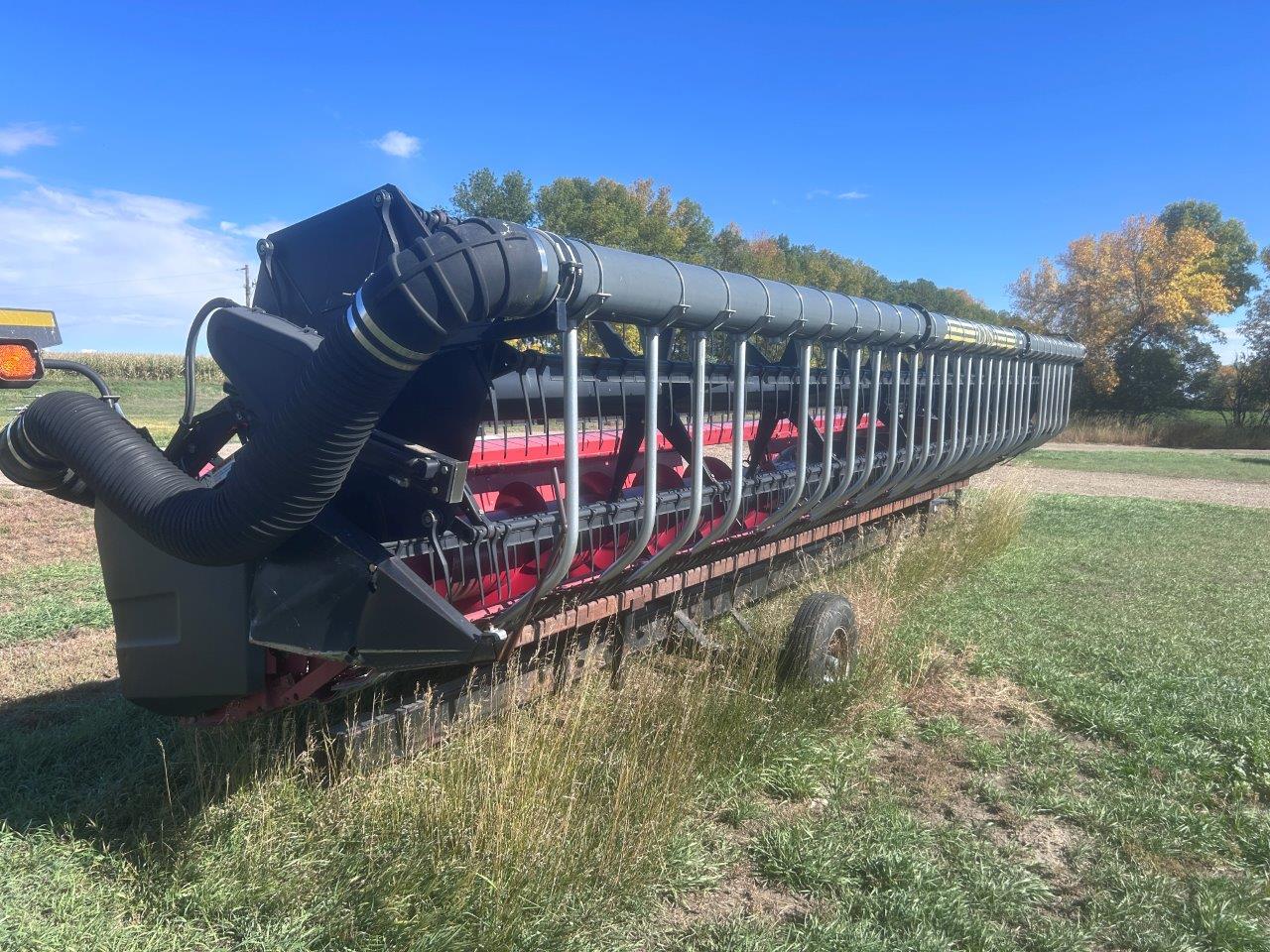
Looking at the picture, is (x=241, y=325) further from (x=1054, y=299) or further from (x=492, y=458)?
Result: (x=1054, y=299)

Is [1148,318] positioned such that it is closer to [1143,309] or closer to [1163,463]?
[1143,309]

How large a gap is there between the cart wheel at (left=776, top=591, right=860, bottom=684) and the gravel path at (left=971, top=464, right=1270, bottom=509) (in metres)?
8.90

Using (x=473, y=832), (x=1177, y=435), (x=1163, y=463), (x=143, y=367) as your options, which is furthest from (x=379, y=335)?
(x=143, y=367)

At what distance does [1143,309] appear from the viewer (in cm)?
3638

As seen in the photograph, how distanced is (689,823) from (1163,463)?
73.3 ft

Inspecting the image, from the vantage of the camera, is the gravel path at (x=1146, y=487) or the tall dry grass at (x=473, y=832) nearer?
the tall dry grass at (x=473, y=832)

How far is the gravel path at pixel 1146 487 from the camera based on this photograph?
1438cm

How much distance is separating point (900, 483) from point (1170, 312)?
35.6 metres

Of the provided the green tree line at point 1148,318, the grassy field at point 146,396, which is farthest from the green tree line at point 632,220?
the grassy field at point 146,396

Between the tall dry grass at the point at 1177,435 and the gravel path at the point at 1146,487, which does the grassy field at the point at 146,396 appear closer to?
the gravel path at the point at 1146,487

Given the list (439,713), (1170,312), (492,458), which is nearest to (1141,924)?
(439,713)

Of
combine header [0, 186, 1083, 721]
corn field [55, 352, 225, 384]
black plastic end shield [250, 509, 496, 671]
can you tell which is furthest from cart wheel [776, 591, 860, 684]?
corn field [55, 352, 225, 384]

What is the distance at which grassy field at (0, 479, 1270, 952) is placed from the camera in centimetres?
268

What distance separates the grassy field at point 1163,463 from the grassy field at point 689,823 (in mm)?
16592
